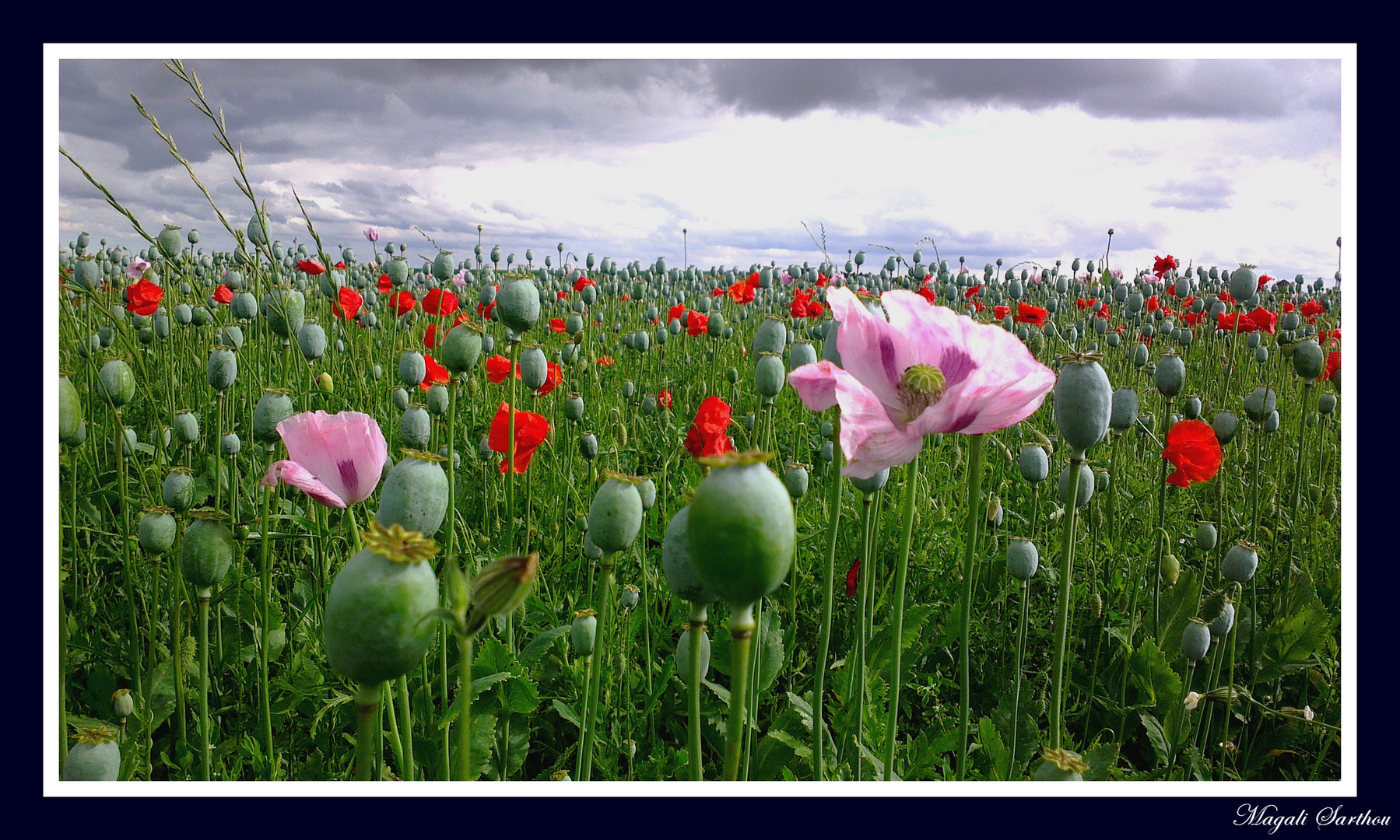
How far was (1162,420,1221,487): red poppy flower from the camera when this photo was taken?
209 centimetres

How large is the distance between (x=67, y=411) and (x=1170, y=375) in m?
2.43

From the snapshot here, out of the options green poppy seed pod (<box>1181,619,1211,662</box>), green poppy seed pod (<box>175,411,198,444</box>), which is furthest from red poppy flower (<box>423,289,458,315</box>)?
green poppy seed pod (<box>1181,619,1211,662</box>)

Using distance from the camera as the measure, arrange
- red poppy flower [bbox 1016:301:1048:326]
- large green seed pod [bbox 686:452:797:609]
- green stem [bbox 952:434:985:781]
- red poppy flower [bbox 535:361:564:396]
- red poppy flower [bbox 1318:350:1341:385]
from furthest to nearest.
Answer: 1. red poppy flower [bbox 1016:301:1048:326]
2. red poppy flower [bbox 1318:350:1341:385]
3. red poppy flower [bbox 535:361:564:396]
4. green stem [bbox 952:434:985:781]
5. large green seed pod [bbox 686:452:797:609]

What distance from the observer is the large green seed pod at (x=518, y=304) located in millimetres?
1364

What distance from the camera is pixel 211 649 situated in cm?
216

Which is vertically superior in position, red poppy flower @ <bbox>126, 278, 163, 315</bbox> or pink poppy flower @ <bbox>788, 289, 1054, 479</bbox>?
red poppy flower @ <bbox>126, 278, 163, 315</bbox>

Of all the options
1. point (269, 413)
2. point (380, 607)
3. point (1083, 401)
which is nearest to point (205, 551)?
point (269, 413)

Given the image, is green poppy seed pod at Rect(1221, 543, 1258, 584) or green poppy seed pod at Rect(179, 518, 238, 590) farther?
green poppy seed pod at Rect(1221, 543, 1258, 584)

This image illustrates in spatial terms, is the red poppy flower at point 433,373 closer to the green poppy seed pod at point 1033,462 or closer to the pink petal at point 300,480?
the pink petal at point 300,480

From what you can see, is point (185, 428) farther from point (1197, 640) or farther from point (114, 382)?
point (1197, 640)

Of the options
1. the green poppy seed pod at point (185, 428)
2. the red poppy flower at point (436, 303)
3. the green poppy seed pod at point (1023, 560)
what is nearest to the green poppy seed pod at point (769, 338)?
the green poppy seed pod at point (1023, 560)

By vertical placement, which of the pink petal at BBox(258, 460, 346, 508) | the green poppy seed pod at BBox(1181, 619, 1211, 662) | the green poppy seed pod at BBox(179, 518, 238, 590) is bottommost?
the green poppy seed pod at BBox(1181, 619, 1211, 662)

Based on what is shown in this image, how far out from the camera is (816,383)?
875mm

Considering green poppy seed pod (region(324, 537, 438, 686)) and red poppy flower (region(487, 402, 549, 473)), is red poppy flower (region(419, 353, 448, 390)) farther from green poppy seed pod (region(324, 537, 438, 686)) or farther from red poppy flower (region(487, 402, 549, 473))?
green poppy seed pod (region(324, 537, 438, 686))
